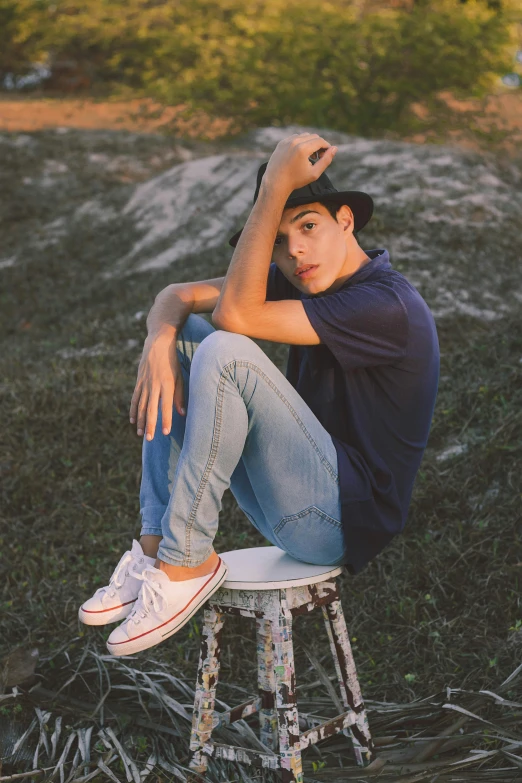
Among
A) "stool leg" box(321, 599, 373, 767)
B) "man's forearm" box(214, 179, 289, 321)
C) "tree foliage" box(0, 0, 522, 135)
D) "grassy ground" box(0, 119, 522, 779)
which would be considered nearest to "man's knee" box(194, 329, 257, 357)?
"man's forearm" box(214, 179, 289, 321)

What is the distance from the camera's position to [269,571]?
2316mm

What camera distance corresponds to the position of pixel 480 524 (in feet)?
11.6

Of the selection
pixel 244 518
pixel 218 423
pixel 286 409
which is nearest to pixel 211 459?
pixel 218 423

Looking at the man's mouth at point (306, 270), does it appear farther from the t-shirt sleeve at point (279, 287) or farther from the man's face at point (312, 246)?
the t-shirt sleeve at point (279, 287)

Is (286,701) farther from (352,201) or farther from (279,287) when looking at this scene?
Answer: (352,201)

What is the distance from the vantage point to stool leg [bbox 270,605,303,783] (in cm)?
223

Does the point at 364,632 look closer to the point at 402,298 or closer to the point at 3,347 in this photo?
the point at 402,298

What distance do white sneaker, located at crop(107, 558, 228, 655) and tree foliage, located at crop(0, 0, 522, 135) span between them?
8106 millimetres

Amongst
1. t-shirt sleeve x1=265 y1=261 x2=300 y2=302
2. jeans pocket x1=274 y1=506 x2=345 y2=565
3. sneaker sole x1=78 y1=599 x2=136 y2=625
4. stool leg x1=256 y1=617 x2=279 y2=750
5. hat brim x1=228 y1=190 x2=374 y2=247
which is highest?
hat brim x1=228 y1=190 x2=374 y2=247

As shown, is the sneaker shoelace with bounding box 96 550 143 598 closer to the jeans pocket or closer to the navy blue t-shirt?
the jeans pocket

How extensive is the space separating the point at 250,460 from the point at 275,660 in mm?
535

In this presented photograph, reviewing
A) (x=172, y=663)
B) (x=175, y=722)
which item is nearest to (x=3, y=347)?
(x=172, y=663)

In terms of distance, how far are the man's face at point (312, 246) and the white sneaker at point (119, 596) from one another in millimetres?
910

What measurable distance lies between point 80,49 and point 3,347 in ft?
28.7
